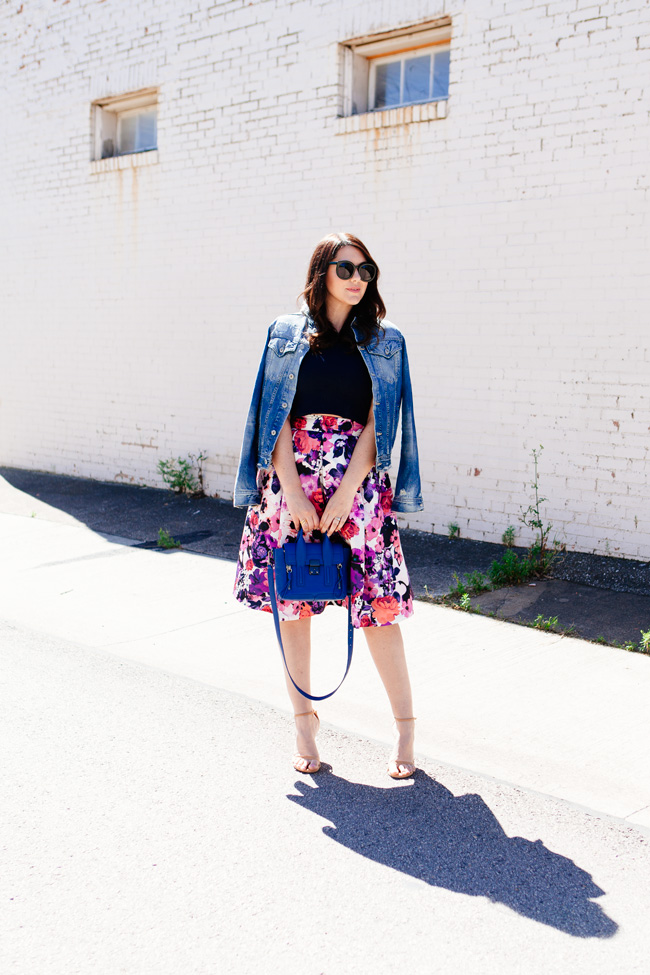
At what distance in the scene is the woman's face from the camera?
3.40 meters

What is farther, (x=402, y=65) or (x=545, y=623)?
(x=402, y=65)

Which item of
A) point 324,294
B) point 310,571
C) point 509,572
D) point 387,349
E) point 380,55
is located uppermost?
point 380,55

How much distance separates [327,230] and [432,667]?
4580 millimetres

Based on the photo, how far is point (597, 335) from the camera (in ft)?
21.5

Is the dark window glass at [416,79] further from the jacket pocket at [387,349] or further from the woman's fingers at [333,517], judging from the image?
the woman's fingers at [333,517]

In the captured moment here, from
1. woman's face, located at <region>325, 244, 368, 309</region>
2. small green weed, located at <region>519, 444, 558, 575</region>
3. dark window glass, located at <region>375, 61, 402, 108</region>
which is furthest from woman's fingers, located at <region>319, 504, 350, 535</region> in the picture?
dark window glass, located at <region>375, 61, 402, 108</region>

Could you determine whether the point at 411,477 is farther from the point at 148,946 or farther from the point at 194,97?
the point at 194,97

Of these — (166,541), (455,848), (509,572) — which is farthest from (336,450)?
(166,541)

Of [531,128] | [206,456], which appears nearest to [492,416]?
[531,128]

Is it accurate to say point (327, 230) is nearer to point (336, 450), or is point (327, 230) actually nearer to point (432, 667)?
point (432, 667)

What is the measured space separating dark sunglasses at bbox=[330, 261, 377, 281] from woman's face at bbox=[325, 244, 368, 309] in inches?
0.4

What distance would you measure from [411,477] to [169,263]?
6.47 meters

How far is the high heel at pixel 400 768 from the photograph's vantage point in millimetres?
3504

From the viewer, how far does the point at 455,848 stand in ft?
9.85
